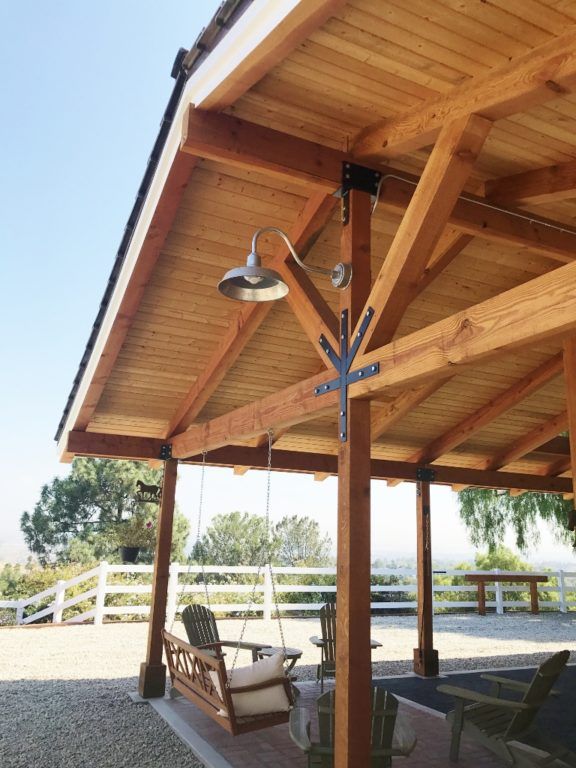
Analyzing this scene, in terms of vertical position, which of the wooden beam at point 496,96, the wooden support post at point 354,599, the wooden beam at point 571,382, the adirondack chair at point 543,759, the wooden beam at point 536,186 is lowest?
the adirondack chair at point 543,759

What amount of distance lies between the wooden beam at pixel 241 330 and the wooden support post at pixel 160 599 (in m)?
0.61

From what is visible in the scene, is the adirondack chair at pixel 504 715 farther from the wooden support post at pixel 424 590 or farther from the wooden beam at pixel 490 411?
the wooden beam at pixel 490 411

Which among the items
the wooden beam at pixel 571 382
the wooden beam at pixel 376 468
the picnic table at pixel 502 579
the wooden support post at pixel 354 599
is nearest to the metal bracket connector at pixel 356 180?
the wooden support post at pixel 354 599

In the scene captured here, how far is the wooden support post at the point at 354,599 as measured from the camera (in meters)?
2.93

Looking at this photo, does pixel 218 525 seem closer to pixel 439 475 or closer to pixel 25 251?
pixel 439 475

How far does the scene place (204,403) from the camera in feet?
20.4

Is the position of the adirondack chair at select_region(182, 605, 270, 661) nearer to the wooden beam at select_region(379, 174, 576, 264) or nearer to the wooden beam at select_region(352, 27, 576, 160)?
the wooden beam at select_region(379, 174, 576, 264)

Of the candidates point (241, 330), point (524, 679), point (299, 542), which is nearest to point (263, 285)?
point (241, 330)

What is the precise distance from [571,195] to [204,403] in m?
3.76

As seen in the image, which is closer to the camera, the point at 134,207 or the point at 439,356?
the point at 439,356

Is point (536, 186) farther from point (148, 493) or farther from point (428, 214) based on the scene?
point (148, 493)

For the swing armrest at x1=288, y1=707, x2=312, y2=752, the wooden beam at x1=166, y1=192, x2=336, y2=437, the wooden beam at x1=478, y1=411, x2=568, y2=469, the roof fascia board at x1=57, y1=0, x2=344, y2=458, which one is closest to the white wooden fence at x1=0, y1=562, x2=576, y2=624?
the wooden beam at x1=166, y1=192, x2=336, y2=437

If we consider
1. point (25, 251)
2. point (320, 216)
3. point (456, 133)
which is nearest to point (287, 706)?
point (320, 216)

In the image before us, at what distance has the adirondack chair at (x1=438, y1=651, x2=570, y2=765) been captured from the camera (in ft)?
13.1
